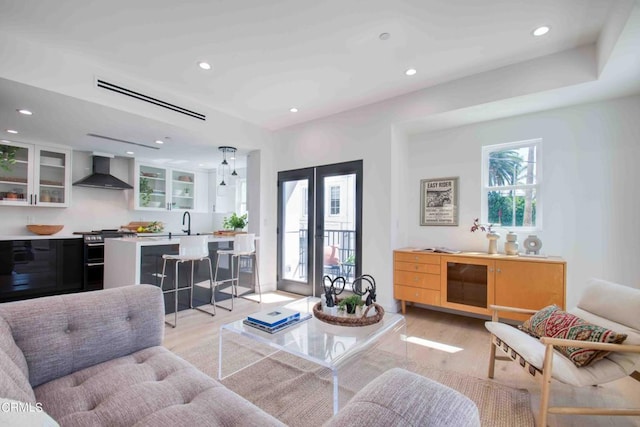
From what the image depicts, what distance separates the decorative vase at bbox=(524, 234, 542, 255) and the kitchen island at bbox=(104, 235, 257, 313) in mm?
3757

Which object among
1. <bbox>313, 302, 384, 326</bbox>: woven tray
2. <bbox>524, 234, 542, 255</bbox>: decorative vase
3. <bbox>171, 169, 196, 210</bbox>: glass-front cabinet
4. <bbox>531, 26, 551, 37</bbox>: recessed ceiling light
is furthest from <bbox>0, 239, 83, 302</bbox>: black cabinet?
<bbox>531, 26, 551, 37</bbox>: recessed ceiling light

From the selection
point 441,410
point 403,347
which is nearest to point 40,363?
point 441,410

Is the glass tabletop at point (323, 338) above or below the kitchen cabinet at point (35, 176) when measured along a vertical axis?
below

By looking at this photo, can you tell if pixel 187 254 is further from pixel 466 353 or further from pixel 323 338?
pixel 466 353

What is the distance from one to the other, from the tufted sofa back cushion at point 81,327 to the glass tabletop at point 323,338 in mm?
586

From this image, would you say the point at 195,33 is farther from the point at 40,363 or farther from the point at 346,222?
the point at 346,222

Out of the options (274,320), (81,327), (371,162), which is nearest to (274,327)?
(274,320)

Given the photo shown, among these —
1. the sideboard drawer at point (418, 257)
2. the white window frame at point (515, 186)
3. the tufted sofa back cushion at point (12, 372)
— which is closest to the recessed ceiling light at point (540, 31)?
the white window frame at point (515, 186)

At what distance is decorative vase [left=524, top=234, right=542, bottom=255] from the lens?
118 inches

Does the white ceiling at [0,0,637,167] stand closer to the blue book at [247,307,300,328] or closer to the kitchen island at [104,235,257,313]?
the kitchen island at [104,235,257,313]

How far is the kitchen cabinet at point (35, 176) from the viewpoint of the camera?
4.25 m

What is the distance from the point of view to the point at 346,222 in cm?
413

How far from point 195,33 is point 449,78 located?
2.63 m

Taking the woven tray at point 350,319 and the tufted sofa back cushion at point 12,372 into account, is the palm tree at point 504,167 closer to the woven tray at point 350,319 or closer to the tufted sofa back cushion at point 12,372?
the woven tray at point 350,319
